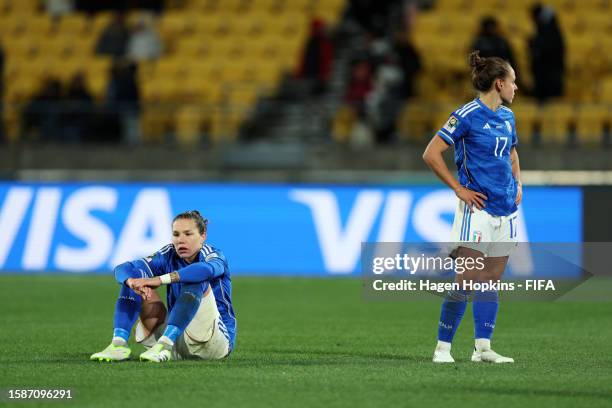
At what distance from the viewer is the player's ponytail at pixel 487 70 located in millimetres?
8211

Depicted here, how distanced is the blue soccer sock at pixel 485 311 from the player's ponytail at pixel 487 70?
139cm

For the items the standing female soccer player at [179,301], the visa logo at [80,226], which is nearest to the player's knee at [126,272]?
the standing female soccer player at [179,301]

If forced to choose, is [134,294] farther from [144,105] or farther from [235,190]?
[144,105]

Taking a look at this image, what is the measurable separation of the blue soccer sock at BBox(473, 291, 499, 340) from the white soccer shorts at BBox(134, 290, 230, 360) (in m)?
1.74

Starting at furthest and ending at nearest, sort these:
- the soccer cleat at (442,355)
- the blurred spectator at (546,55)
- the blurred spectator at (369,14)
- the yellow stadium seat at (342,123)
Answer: the blurred spectator at (369,14)
the yellow stadium seat at (342,123)
the blurred spectator at (546,55)
the soccer cleat at (442,355)

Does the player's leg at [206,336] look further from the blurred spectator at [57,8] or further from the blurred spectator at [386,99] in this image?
the blurred spectator at [57,8]

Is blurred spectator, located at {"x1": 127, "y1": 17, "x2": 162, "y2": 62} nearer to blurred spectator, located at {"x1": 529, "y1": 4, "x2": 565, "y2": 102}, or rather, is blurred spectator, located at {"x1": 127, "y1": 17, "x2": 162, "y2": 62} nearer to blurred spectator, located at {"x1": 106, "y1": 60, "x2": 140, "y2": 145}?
blurred spectator, located at {"x1": 106, "y1": 60, "x2": 140, "y2": 145}

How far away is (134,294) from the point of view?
26.9 ft

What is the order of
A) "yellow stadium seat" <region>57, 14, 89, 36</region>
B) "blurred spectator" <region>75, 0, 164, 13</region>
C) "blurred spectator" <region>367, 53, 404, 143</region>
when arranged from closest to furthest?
"blurred spectator" <region>367, 53, 404, 143</region>, "yellow stadium seat" <region>57, 14, 89, 36</region>, "blurred spectator" <region>75, 0, 164, 13</region>

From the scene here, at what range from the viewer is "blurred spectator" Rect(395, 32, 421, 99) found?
1930 cm

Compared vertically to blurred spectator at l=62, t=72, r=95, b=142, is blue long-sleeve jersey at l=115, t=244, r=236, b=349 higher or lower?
lower

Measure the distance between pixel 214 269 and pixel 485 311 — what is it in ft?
6.09

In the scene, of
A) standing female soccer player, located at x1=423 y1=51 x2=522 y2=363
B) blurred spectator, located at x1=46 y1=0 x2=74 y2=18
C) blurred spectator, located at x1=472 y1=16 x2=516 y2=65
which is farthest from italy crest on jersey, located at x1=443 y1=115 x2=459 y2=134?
blurred spectator, located at x1=46 y1=0 x2=74 y2=18

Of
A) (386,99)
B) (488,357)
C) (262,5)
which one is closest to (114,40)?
(262,5)
